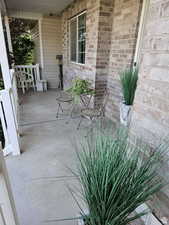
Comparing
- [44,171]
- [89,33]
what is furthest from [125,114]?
[89,33]

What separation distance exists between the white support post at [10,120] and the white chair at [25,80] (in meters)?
4.06

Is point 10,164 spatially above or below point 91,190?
below

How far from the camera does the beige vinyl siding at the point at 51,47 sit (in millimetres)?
5959

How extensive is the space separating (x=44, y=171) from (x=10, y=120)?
826mm

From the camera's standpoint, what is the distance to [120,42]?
2973 millimetres

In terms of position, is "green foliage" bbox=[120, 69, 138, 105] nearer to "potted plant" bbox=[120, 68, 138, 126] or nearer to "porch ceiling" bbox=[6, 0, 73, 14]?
"potted plant" bbox=[120, 68, 138, 126]

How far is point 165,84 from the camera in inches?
45.2

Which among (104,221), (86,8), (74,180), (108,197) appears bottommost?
(74,180)

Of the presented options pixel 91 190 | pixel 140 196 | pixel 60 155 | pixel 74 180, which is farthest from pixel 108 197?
pixel 60 155

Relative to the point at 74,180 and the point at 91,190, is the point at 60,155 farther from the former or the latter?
the point at 91,190

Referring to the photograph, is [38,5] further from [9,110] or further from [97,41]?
[9,110]

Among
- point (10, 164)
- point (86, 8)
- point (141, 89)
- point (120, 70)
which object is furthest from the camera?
point (86, 8)

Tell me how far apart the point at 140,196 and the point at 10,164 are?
177 cm

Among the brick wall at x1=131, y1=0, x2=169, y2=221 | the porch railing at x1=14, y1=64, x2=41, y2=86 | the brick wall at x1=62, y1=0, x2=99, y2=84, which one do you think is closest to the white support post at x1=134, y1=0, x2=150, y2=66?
the brick wall at x1=62, y1=0, x2=99, y2=84
